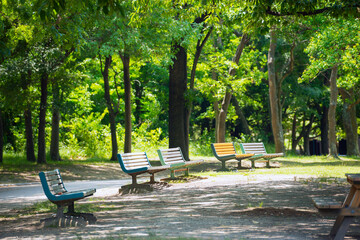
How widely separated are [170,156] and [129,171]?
3.21 meters

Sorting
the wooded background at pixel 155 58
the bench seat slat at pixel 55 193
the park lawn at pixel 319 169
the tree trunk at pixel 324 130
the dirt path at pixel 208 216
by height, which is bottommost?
the dirt path at pixel 208 216

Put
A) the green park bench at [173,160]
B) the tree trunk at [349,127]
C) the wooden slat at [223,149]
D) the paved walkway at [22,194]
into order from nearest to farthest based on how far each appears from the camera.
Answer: the paved walkway at [22,194] < the green park bench at [173,160] < the wooden slat at [223,149] < the tree trunk at [349,127]

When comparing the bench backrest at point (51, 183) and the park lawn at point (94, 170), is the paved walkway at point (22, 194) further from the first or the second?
the bench backrest at point (51, 183)

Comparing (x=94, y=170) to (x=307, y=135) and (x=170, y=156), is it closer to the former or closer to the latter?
(x=170, y=156)

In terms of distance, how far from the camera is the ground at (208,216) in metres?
A: 7.11

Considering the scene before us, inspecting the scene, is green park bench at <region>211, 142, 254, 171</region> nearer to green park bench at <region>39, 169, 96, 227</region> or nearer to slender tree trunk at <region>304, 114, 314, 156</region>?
green park bench at <region>39, 169, 96, 227</region>

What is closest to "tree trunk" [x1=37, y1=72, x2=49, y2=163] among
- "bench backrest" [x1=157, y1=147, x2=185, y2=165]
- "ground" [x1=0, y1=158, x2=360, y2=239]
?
"bench backrest" [x1=157, y1=147, x2=185, y2=165]

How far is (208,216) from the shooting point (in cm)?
858

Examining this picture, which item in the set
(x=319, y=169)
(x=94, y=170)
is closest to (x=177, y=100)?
(x=94, y=170)

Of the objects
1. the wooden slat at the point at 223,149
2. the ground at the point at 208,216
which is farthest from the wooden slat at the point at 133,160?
the wooden slat at the point at 223,149

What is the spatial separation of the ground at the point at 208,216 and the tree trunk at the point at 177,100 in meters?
9.09

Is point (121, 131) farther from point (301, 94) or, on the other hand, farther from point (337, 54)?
point (337, 54)

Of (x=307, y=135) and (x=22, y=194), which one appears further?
(x=307, y=135)

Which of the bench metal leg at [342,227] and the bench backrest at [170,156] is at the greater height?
the bench backrest at [170,156]
